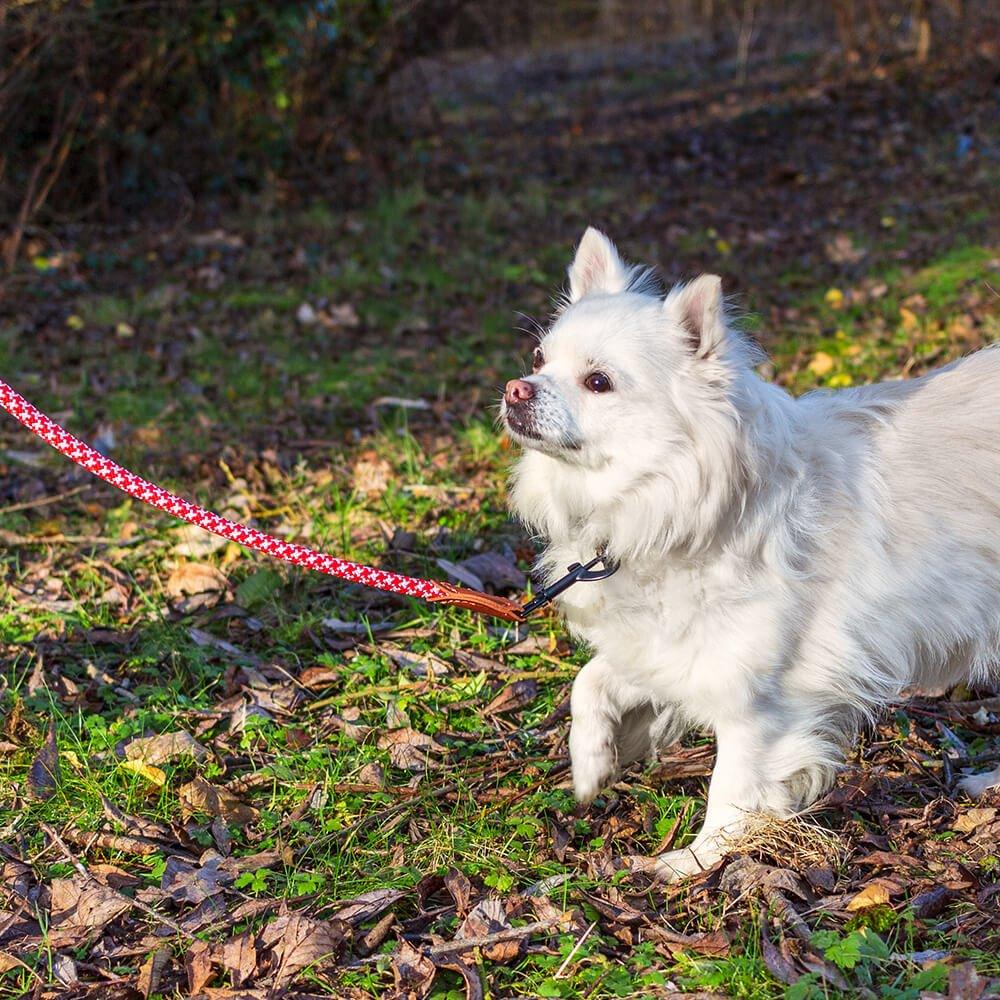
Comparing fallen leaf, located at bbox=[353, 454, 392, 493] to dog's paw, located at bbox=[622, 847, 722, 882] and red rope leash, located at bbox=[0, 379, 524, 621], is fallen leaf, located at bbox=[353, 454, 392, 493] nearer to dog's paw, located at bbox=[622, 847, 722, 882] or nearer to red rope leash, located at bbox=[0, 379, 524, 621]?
red rope leash, located at bbox=[0, 379, 524, 621]

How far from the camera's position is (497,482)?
17.3 ft

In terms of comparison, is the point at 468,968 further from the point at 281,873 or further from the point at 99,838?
the point at 99,838

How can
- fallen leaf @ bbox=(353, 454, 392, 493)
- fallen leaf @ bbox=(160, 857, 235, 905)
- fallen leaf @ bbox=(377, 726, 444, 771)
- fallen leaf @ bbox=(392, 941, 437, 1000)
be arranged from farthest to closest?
1. fallen leaf @ bbox=(353, 454, 392, 493)
2. fallen leaf @ bbox=(377, 726, 444, 771)
3. fallen leaf @ bbox=(160, 857, 235, 905)
4. fallen leaf @ bbox=(392, 941, 437, 1000)

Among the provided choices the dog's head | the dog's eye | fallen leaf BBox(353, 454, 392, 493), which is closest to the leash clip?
the dog's head

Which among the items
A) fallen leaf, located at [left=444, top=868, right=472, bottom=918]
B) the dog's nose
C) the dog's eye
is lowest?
fallen leaf, located at [left=444, top=868, right=472, bottom=918]

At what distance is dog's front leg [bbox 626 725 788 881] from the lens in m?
3.05

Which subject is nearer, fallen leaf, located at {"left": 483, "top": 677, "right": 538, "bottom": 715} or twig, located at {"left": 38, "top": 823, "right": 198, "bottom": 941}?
twig, located at {"left": 38, "top": 823, "right": 198, "bottom": 941}

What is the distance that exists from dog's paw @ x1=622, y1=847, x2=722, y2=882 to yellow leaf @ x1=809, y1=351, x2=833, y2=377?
3.78 m

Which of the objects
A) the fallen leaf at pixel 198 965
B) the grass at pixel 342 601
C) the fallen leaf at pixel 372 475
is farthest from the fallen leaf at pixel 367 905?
the fallen leaf at pixel 372 475

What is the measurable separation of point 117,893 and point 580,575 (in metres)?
1.44

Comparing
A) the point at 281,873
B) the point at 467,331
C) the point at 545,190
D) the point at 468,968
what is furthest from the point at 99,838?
the point at 545,190

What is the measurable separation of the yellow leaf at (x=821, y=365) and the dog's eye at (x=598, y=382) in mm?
3509

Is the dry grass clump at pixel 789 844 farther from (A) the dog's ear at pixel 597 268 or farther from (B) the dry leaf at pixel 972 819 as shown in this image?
(A) the dog's ear at pixel 597 268

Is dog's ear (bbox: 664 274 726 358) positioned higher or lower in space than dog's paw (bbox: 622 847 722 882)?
higher
